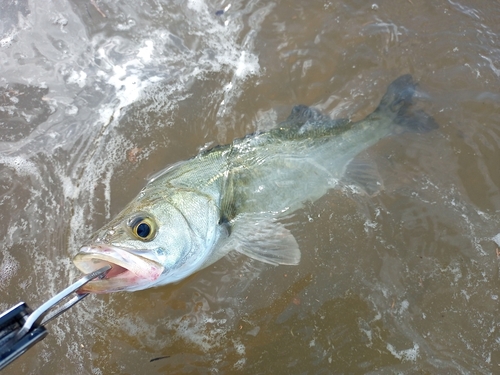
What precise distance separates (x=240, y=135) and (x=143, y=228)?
1864mm

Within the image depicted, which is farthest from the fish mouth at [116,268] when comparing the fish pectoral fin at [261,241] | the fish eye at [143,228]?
the fish pectoral fin at [261,241]

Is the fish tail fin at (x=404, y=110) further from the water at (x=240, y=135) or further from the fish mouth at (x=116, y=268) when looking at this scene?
the fish mouth at (x=116, y=268)

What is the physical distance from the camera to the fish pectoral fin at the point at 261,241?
3.52 meters

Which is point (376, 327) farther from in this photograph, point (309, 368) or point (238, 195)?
point (238, 195)

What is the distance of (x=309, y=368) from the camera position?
3531mm

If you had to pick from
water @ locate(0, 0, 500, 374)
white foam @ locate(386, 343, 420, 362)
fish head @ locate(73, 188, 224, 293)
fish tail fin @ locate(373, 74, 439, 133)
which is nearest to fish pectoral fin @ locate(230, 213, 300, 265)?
fish head @ locate(73, 188, 224, 293)

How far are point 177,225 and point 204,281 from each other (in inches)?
36.8

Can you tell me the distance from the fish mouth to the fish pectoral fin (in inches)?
37.3

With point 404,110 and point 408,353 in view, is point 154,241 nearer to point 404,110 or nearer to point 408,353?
point 408,353

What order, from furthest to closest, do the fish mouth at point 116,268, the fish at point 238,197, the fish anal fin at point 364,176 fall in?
the fish anal fin at point 364,176
the fish at point 238,197
the fish mouth at point 116,268

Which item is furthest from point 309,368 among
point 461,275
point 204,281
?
point 461,275

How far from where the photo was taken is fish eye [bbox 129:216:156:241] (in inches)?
113

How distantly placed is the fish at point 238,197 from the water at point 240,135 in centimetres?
28

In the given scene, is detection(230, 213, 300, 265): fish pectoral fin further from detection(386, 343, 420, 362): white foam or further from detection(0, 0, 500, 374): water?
detection(386, 343, 420, 362): white foam
